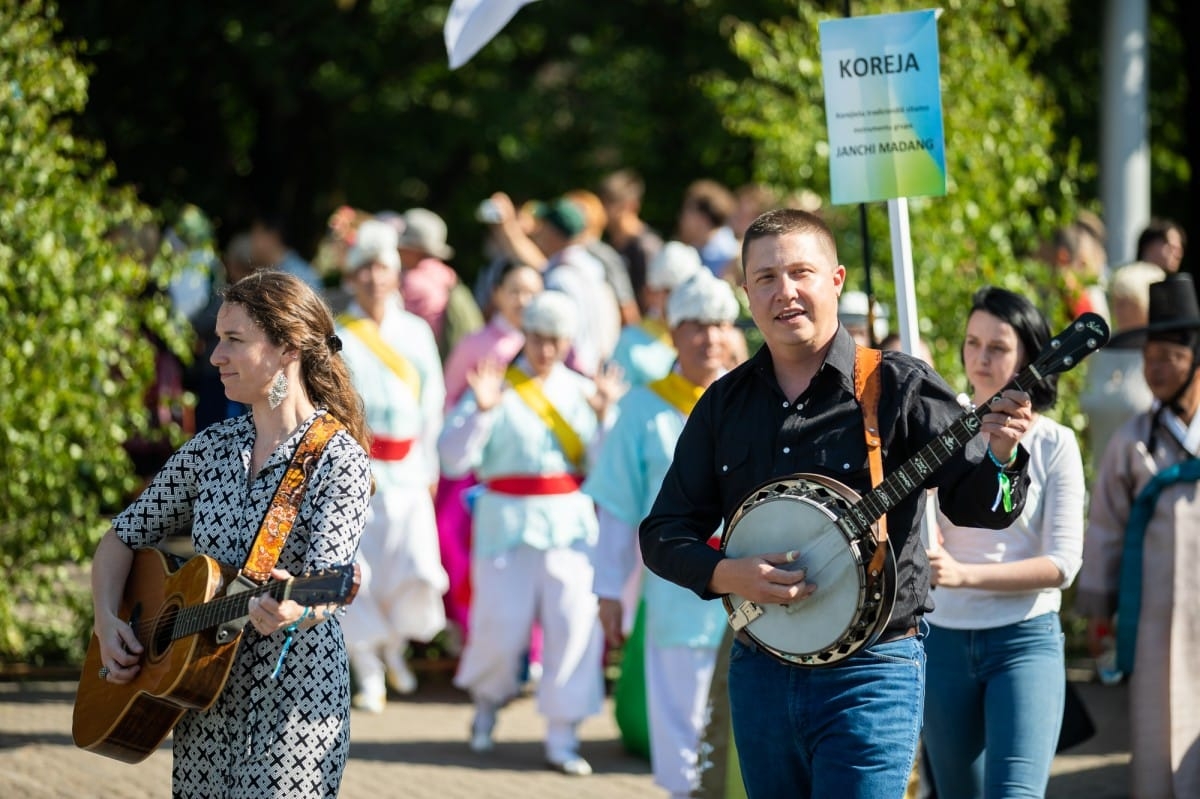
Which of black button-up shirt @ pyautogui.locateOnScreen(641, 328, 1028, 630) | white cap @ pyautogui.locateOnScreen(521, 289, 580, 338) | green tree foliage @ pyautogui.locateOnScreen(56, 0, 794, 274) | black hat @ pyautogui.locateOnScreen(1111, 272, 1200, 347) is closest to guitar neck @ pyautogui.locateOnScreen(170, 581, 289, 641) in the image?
black button-up shirt @ pyautogui.locateOnScreen(641, 328, 1028, 630)

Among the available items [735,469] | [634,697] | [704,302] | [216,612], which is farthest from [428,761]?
[735,469]

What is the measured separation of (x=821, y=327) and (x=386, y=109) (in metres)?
13.0

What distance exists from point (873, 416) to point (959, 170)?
17.1 ft

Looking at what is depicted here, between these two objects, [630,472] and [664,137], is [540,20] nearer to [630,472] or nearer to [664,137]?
[664,137]

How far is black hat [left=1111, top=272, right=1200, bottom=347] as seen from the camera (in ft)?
23.3

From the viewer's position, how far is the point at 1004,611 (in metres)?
5.54

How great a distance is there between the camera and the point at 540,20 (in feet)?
52.1

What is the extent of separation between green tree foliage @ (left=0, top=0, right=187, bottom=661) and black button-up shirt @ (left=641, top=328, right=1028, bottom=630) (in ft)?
16.6

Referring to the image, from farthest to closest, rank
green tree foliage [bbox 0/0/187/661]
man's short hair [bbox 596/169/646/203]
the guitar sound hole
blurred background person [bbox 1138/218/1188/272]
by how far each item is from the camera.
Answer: man's short hair [bbox 596/169/646/203], blurred background person [bbox 1138/218/1188/272], green tree foliage [bbox 0/0/187/661], the guitar sound hole

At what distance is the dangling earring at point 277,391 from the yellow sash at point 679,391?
285cm

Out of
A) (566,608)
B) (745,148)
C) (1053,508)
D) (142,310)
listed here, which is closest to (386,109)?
(745,148)

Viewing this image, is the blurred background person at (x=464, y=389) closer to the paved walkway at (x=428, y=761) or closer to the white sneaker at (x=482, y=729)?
the paved walkway at (x=428, y=761)

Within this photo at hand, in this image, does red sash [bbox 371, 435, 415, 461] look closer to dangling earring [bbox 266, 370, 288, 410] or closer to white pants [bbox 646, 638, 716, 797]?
white pants [bbox 646, 638, 716, 797]

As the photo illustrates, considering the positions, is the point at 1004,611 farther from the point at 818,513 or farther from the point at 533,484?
the point at 533,484
